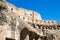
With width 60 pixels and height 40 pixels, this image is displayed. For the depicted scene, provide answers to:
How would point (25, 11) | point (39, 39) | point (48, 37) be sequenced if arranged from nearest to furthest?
1. point (39, 39)
2. point (48, 37)
3. point (25, 11)

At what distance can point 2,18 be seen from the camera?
15117 millimetres

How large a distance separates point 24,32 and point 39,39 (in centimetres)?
627

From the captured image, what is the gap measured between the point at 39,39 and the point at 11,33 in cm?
899

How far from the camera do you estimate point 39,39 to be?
23703 mm

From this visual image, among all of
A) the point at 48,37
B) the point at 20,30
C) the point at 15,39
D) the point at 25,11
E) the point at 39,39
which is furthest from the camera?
the point at 25,11

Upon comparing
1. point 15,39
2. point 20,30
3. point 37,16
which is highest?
point 37,16

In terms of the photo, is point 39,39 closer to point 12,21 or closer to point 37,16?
point 12,21

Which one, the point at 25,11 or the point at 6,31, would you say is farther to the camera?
the point at 25,11

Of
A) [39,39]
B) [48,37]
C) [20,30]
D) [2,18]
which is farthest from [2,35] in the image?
[48,37]

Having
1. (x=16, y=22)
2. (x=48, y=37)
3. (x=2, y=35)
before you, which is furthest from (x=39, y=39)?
(x=2, y=35)

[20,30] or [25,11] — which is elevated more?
[25,11]

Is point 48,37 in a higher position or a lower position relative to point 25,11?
lower

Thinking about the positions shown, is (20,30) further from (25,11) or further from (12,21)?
(25,11)

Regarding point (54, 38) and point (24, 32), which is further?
point (54, 38)
